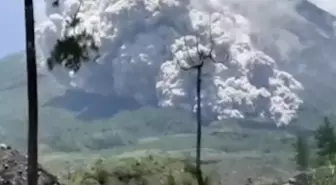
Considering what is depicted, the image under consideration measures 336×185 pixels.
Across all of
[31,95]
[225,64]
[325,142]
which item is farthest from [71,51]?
[225,64]

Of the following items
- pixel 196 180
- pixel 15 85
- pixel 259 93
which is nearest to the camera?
pixel 196 180

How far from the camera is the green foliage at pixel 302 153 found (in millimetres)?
20987

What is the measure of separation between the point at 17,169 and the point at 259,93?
19.3 meters

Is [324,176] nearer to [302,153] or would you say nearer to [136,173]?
[136,173]

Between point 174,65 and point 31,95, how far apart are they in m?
17.0

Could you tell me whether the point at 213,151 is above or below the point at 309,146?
below

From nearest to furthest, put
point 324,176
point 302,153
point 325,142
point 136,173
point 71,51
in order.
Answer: point 71,51
point 136,173
point 324,176
point 325,142
point 302,153

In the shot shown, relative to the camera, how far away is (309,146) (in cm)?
2234

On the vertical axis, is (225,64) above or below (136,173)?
below

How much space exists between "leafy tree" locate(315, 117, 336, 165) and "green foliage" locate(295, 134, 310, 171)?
56 centimetres

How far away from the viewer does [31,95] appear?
9.84m

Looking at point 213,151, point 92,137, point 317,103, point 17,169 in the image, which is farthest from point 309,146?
point 17,169

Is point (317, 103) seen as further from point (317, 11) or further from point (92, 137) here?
point (92, 137)

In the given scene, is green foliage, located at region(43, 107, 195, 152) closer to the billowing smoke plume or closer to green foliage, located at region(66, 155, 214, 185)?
the billowing smoke plume
